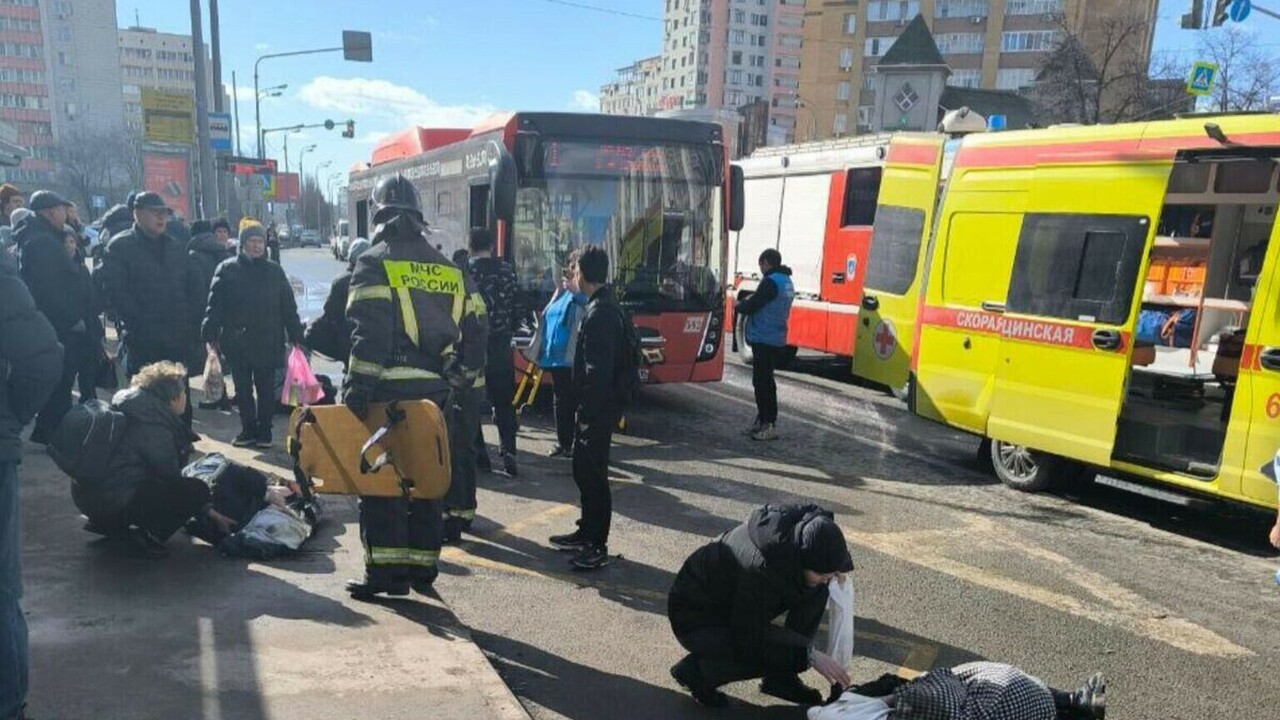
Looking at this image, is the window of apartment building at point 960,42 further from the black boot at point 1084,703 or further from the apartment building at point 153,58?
the apartment building at point 153,58

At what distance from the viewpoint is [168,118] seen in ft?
75.4

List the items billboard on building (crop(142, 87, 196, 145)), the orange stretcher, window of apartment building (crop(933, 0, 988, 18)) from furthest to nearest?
window of apartment building (crop(933, 0, 988, 18)) < billboard on building (crop(142, 87, 196, 145)) < the orange stretcher

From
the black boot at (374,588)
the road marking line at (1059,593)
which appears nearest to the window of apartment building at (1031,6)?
the road marking line at (1059,593)

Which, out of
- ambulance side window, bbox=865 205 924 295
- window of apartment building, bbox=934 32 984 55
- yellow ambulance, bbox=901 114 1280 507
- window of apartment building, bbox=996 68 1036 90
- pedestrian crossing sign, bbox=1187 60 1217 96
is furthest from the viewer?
window of apartment building, bbox=934 32 984 55

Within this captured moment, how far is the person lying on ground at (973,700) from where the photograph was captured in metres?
2.81

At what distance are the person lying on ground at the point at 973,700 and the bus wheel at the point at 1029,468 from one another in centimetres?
426

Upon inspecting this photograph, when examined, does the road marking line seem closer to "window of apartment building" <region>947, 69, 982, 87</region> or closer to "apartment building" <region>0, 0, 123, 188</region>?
"window of apartment building" <region>947, 69, 982, 87</region>

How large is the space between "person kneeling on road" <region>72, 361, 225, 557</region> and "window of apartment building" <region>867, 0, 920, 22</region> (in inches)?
2919

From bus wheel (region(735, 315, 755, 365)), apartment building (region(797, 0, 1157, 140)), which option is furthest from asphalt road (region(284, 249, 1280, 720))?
apartment building (region(797, 0, 1157, 140))

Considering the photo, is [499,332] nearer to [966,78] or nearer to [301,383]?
[301,383]

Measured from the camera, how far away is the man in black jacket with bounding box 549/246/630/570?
4.93m

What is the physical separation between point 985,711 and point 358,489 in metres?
2.93

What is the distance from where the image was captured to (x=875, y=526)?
6.00 m

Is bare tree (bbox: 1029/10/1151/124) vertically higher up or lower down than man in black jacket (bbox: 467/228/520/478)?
higher up
